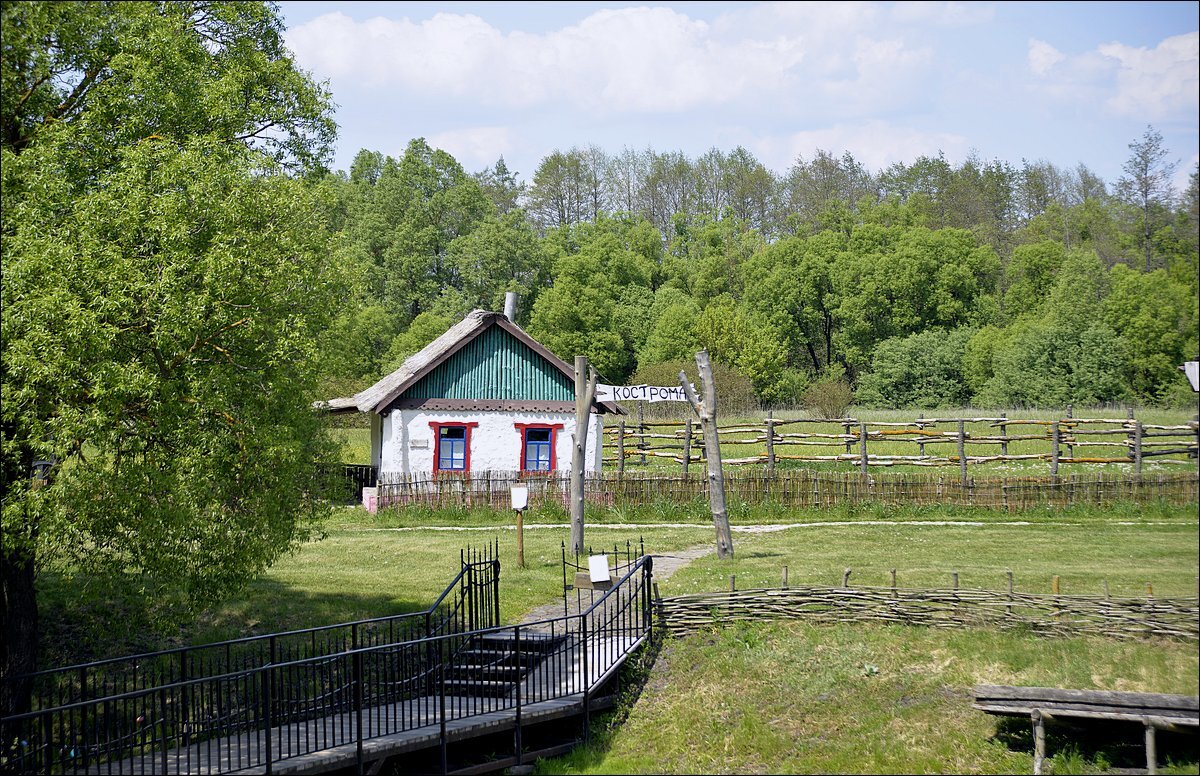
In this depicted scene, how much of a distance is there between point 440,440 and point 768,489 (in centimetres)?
905

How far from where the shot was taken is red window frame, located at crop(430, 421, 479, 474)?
96.1ft

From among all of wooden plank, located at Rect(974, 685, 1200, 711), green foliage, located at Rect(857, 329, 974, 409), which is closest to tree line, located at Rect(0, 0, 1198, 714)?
wooden plank, located at Rect(974, 685, 1200, 711)

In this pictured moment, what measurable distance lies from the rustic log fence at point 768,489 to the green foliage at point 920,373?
32.0 meters

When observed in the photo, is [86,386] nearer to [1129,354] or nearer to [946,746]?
[946,746]

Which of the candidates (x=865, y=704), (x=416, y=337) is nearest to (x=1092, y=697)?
(x=865, y=704)

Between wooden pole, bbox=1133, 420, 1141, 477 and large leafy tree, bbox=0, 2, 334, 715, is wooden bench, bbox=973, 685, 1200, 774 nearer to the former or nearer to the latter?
large leafy tree, bbox=0, 2, 334, 715

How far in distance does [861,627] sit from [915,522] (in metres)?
9.92

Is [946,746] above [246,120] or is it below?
below

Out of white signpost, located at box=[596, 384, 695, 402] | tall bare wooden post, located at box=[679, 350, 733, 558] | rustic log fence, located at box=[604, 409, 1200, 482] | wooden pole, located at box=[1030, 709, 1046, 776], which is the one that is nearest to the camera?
wooden pole, located at box=[1030, 709, 1046, 776]

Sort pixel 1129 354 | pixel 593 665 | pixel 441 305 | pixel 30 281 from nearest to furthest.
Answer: pixel 30 281, pixel 593 665, pixel 1129 354, pixel 441 305

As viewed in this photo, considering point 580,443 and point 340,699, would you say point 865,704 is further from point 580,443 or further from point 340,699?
point 580,443

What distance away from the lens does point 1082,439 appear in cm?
3338

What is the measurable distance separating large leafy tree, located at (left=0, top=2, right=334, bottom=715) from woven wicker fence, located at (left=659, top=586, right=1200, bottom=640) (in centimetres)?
580

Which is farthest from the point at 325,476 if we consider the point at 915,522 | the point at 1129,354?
the point at 1129,354
